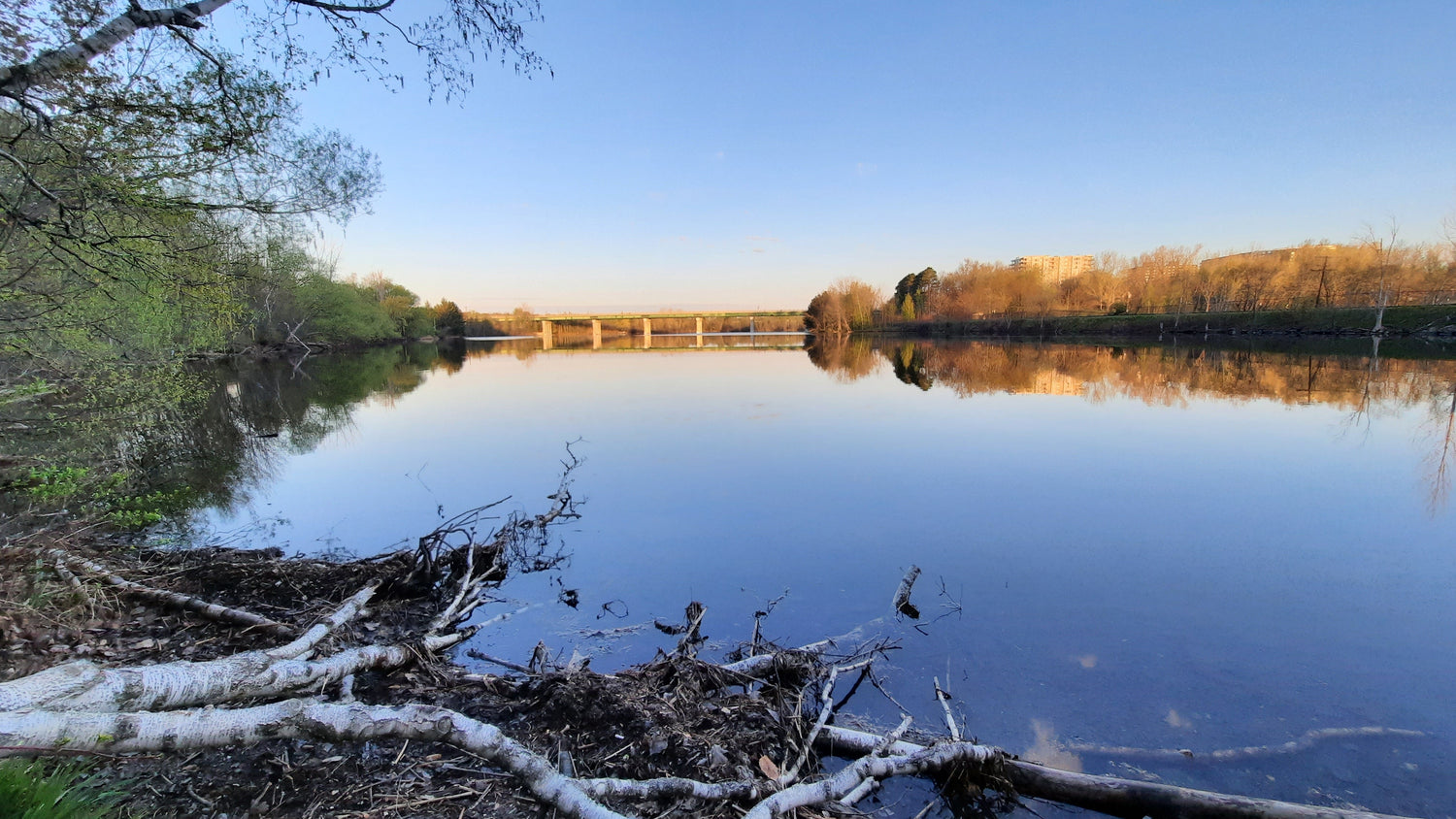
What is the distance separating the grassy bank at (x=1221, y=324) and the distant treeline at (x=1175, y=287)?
174 centimetres

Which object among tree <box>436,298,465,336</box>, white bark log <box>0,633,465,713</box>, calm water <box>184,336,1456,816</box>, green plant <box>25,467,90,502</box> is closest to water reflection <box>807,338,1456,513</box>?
calm water <box>184,336,1456,816</box>

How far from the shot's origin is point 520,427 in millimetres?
16281

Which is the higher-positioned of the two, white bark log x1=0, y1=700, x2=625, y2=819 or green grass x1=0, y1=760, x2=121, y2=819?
green grass x1=0, y1=760, x2=121, y2=819

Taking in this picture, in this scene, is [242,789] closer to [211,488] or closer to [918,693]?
[918,693]

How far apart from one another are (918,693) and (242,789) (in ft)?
13.4

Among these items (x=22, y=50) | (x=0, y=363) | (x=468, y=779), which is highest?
(x=22, y=50)

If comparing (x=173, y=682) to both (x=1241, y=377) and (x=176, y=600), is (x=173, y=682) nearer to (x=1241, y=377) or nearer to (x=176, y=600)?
(x=176, y=600)

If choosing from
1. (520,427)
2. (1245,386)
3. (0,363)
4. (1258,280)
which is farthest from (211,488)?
(1258,280)

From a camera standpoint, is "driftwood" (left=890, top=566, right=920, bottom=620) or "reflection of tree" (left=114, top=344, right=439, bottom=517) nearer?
"driftwood" (left=890, top=566, right=920, bottom=620)

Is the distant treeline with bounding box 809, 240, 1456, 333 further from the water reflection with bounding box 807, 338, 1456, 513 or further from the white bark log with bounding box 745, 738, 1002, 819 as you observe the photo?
the white bark log with bounding box 745, 738, 1002, 819

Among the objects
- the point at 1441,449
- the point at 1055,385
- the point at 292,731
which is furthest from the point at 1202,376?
the point at 292,731

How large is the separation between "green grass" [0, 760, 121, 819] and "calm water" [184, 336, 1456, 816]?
10.1 feet

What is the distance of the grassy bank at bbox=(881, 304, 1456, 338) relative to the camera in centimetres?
4356

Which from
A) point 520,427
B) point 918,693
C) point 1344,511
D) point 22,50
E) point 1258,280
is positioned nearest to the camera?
point 22,50
